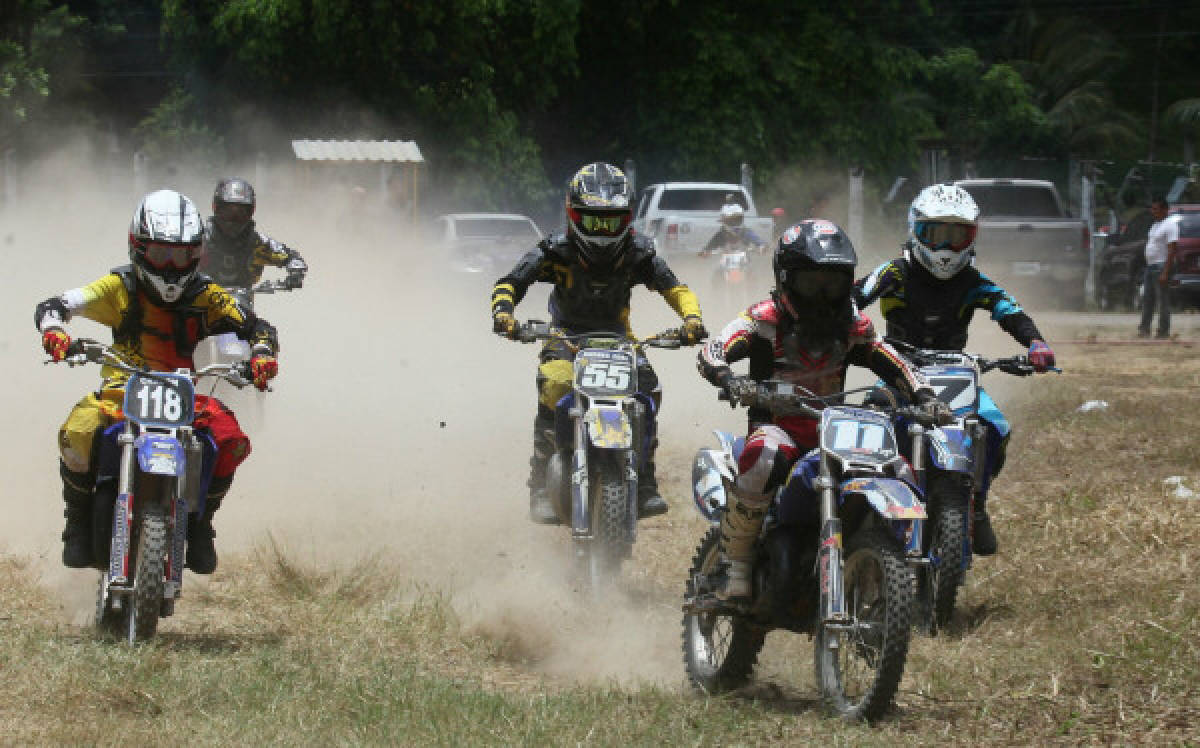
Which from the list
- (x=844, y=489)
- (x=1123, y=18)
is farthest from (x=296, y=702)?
(x=1123, y=18)

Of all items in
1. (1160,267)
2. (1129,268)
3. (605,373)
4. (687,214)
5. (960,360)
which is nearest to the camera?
(960,360)

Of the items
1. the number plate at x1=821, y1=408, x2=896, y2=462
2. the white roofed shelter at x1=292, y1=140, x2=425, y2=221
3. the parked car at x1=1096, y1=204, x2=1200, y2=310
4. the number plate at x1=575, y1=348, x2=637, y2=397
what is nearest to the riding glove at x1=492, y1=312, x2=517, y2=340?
the number plate at x1=575, y1=348, x2=637, y2=397

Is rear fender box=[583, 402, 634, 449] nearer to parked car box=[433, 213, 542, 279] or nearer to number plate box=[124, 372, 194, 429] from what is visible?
number plate box=[124, 372, 194, 429]

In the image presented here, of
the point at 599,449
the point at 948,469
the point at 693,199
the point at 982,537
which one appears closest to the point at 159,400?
the point at 599,449

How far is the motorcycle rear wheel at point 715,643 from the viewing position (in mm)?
6715

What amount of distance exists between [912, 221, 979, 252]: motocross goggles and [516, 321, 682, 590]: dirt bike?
1337mm

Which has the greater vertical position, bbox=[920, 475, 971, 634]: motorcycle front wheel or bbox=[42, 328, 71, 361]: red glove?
bbox=[42, 328, 71, 361]: red glove

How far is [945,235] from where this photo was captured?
29.2 ft

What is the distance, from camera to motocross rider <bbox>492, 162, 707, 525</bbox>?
9180 mm

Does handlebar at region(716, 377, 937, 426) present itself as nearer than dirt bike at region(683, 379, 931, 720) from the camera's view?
No

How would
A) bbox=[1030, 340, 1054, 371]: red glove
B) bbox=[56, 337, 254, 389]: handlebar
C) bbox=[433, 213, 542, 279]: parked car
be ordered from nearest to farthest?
bbox=[56, 337, 254, 389]: handlebar, bbox=[1030, 340, 1054, 371]: red glove, bbox=[433, 213, 542, 279]: parked car

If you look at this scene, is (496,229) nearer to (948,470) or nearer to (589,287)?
(589,287)

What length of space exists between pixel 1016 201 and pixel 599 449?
20.6 metres

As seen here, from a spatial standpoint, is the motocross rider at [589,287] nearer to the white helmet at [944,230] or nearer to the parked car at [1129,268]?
the white helmet at [944,230]
